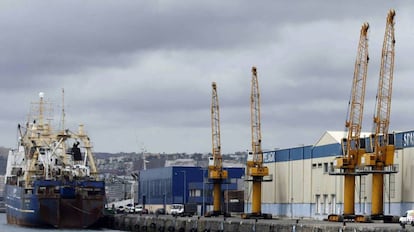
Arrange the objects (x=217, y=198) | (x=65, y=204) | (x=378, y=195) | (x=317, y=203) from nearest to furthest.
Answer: (x=378, y=195) → (x=65, y=204) → (x=317, y=203) → (x=217, y=198)

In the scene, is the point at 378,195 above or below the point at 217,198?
above

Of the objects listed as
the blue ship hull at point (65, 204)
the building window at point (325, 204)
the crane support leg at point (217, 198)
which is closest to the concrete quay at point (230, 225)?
the blue ship hull at point (65, 204)

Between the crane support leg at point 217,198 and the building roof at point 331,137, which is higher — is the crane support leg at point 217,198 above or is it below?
below

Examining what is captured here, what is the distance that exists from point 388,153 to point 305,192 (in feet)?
91.0

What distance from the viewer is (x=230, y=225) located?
93.8 m

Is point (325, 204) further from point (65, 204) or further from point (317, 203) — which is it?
point (65, 204)

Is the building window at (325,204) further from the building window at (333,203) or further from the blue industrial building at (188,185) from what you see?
the blue industrial building at (188,185)

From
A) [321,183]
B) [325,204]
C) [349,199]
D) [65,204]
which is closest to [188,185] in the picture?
[65,204]

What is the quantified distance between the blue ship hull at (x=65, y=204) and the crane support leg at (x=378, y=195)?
3723 centimetres

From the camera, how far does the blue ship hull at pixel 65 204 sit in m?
117

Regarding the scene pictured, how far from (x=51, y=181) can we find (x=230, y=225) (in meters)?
32.1

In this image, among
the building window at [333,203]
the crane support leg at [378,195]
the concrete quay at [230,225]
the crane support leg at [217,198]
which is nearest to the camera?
the concrete quay at [230,225]

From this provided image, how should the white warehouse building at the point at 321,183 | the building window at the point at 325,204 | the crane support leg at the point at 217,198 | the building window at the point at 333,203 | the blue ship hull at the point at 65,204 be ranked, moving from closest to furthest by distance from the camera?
the white warehouse building at the point at 321,183 → the building window at the point at 333,203 → the building window at the point at 325,204 → the blue ship hull at the point at 65,204 → the crane support leg at the point at 217,198

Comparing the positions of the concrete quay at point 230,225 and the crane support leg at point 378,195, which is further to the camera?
the crane support leg at point 378,195
